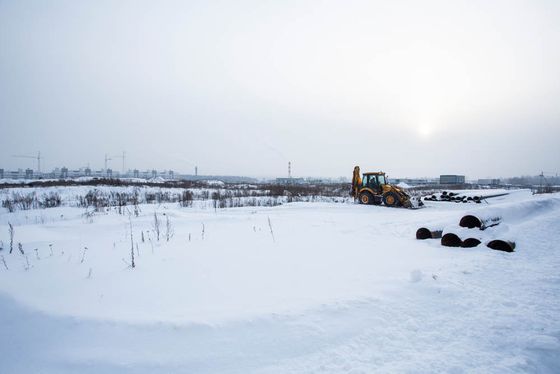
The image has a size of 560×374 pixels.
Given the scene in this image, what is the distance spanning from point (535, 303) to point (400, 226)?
18.6 ft

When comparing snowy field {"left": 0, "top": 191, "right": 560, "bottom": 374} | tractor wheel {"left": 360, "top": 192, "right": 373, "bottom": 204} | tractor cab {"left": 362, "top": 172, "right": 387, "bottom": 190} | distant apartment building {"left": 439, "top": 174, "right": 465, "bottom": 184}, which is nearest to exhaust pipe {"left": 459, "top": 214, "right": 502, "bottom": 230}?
snowy field {"left": 0, "top": 191, "right": 560, "bottom": 374}

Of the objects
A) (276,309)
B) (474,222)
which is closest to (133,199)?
(276,309)

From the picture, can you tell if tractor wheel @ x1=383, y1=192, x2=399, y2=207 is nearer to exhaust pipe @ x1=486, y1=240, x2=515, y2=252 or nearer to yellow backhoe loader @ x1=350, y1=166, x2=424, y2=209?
yellow backhoe loader @ x1=350, y1=166, x2=424, y2=209

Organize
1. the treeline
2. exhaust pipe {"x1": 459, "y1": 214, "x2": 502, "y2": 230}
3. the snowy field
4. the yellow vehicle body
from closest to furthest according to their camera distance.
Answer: the snowy field < exhaust pipe {"x1": 459, "y1": 214, "x2": 502, "y2": 230} < the yellow vehicle body < the treeline

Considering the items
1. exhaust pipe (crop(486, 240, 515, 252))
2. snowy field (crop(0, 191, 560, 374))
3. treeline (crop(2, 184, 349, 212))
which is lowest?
snowy field (crop(0, 191, 560, 374))

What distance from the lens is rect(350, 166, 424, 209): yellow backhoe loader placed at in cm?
1588

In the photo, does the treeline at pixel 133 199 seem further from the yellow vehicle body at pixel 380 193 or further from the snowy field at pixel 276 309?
the snowy field at pixel 276 309

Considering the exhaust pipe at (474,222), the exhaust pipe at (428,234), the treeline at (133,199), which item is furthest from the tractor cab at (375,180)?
the exhaust pipe at (428,234)

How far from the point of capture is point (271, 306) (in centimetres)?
350

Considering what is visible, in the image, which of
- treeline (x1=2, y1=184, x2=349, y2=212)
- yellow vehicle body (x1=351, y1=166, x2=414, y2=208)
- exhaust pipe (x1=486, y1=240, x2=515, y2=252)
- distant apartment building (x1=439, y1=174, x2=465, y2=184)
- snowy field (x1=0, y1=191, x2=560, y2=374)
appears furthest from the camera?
distant apartment building (x1=439, y1=174, x2=465, y2=184)

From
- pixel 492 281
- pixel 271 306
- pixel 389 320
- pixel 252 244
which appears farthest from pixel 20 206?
pixel 492 281

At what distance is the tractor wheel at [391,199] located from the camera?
15.9 metres

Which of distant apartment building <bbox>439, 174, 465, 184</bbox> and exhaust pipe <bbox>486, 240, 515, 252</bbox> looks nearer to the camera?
exhaust pipe <bbox>486, 240, 515, 252</bbox>

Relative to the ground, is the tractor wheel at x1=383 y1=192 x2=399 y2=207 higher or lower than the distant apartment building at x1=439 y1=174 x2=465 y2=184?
lower
